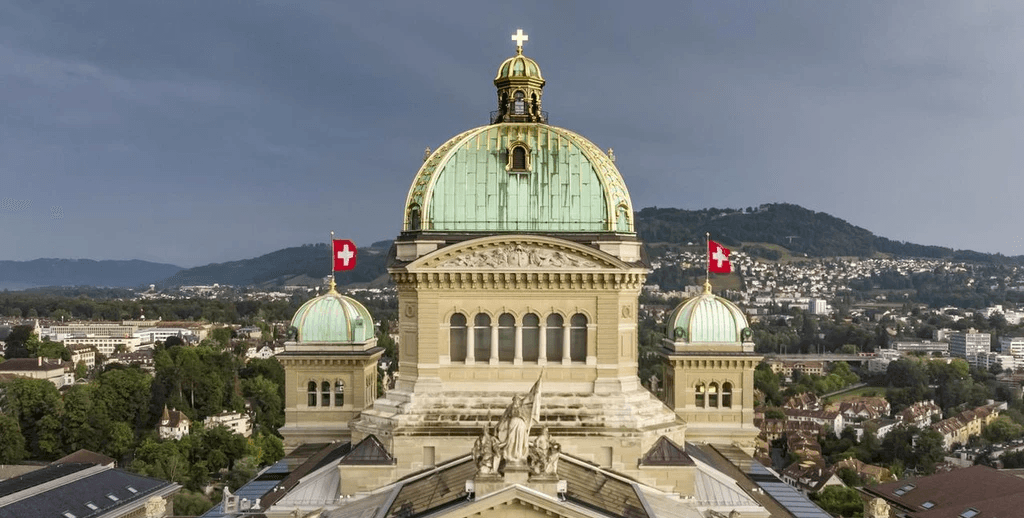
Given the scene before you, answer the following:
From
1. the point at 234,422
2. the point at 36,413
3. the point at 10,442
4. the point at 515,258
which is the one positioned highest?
the point at 515,258

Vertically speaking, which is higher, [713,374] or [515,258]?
[515,258]

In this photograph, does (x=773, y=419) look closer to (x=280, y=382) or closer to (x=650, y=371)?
(x=650, y=371)

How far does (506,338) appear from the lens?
4334 centimetres

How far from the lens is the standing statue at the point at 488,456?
3522 centimetres

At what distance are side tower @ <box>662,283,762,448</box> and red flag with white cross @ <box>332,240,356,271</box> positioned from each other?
18.0 m

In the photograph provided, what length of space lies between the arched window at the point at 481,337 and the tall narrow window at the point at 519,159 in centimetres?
606

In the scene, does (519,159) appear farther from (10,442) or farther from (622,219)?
(10,442)

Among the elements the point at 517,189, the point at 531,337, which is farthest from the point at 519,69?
the point at 531,337

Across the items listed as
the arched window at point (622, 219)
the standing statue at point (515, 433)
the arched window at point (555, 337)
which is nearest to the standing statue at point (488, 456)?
the standing statue at point (515, 433)

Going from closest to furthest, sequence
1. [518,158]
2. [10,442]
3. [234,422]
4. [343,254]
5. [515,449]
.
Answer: [515,449], [518,158], [343,254], [10,442], [234,422]

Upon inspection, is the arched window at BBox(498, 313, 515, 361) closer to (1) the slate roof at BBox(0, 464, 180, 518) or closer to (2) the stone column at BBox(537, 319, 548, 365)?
(2) the stone column at BBox(537, 319, 548, 365)

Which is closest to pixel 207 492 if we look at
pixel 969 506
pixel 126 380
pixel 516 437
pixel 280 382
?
pixel 126 380

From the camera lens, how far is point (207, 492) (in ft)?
342

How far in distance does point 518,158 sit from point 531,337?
7184 mm
